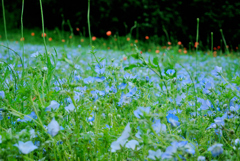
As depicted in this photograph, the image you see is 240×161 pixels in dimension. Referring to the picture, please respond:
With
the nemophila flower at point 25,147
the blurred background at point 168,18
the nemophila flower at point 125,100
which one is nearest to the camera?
the nemophila flower at point 25,147

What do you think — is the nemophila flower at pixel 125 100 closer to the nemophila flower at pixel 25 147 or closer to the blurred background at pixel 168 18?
the nemophila flower at pixel 25 147

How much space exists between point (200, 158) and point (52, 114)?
49cm

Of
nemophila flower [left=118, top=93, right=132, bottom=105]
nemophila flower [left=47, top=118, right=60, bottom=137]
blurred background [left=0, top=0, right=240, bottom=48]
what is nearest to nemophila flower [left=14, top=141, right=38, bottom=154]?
nemophila flower [left=47, top=118, right=60, bottom=137]

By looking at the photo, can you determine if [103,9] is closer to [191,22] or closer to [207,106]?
[191,22]

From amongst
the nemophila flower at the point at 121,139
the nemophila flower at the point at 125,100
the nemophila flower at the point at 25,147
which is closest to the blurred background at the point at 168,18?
the nemophila flower at the point at 125,100

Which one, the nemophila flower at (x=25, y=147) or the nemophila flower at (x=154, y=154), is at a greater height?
the nemophila flower at (x=25, y=147)

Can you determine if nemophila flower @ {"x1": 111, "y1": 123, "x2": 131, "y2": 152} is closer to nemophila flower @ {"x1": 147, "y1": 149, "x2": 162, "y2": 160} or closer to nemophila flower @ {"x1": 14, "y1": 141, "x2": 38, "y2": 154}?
nemophila flower @ {"x1": 147, "y1": 149, "x2": 162, "y2": 160}

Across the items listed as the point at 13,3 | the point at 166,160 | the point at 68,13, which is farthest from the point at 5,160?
the point at 13,3

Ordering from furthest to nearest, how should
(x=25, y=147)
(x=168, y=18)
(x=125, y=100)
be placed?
1. (x=168, y=18)
2. (x=125, y=100)
3. (x=25, y=147)

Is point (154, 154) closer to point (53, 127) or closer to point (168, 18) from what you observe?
point (53, 127)

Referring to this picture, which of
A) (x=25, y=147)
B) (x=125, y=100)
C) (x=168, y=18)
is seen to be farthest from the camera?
(x=168, y=18)

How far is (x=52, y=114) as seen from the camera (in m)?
0.75

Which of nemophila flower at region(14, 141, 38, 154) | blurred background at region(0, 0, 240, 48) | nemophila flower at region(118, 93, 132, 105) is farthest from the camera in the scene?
blurred background at region(0, 0, 240, 48)

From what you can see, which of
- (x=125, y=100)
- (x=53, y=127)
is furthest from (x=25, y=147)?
(x=125, y=100)
